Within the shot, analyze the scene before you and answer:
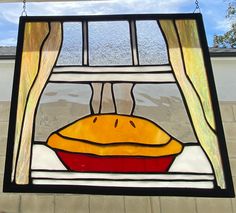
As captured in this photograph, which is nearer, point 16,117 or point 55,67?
point 16,117

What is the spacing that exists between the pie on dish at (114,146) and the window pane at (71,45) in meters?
0.45

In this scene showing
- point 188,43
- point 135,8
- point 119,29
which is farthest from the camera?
point 135,8

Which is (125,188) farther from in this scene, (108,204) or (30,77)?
(30,77)

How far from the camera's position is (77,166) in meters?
1.64

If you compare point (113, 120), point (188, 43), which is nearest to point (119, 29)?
point (188, 43)

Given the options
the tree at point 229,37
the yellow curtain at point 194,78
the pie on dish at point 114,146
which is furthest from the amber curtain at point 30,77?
the tree at point 229,37

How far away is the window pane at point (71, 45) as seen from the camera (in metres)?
1.97

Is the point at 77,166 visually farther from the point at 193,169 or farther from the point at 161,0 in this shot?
the point at 161,0

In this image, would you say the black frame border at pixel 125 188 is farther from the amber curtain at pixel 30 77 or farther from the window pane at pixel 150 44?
the window pane at pixel 150 44

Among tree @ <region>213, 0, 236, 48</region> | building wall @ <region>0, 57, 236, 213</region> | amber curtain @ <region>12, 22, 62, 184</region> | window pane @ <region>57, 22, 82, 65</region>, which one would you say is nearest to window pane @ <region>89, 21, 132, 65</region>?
window pane @ <region>57, 22, 82, 65</region>

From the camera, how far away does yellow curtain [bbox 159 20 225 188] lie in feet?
5.55

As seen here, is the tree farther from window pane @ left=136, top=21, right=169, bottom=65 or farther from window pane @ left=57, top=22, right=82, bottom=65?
window pane @ left=57, top=22, right=82, bottom=65

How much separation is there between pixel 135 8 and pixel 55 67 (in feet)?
2.78

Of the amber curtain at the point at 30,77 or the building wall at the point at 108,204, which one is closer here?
the amber curtain at the point at 30,77
